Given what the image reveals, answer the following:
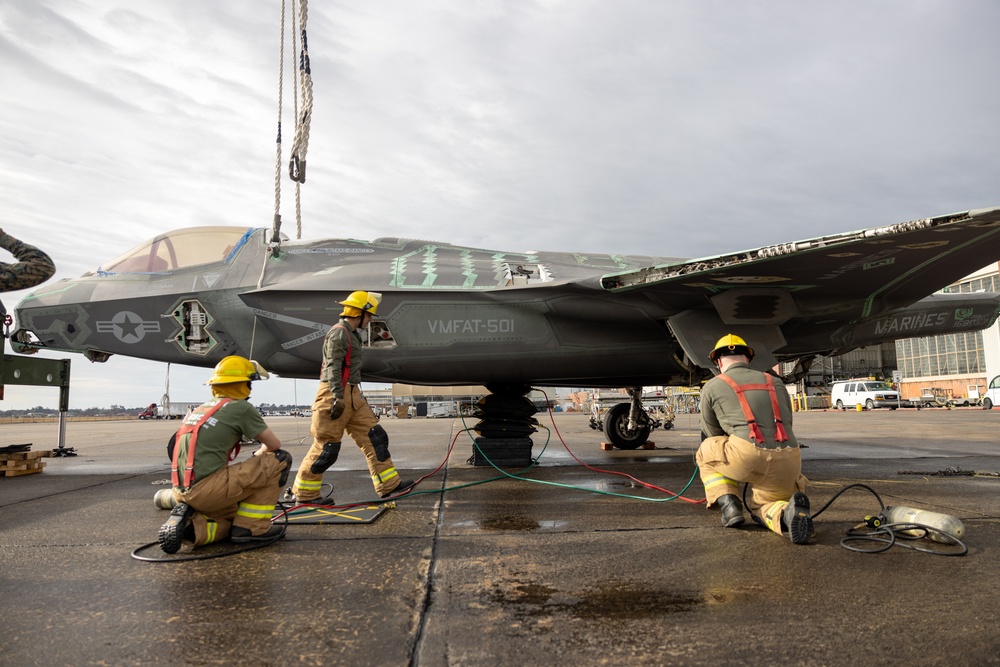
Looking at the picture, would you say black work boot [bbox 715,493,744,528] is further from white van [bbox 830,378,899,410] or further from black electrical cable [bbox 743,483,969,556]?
white van [bbox 830,378,899,410]

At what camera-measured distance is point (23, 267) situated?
729 cm

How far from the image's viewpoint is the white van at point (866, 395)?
36656 mm

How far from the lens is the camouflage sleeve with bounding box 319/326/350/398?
5133mm

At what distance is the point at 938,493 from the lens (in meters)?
5.33

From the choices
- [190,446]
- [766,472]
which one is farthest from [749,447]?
[190,446]

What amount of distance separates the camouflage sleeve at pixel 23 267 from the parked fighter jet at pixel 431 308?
315 mm

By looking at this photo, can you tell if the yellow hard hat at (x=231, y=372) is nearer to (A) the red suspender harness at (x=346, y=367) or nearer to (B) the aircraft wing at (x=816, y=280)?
(A) the red suspender harness at (x=346, y=367)

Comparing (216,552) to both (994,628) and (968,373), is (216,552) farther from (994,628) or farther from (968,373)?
(968,373)

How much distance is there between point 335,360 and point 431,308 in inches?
74.8

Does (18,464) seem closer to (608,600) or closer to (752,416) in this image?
(608,600)

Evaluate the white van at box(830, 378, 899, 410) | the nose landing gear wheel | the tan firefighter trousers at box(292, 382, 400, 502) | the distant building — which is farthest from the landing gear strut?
the distant building

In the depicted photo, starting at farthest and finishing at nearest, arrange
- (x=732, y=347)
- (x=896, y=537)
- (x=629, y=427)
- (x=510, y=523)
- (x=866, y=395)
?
1. (x=866, y=395)
2. (x=629, y=427)
3. (x=732, y=347)
4. (x=510, y=523)
5. (x=896, y=537)

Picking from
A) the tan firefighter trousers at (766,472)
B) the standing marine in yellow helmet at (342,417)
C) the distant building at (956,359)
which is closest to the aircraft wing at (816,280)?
the tan firefighter trousers at (766,472)

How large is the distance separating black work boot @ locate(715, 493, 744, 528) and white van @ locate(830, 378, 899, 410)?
38314 mm
